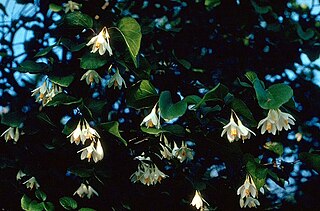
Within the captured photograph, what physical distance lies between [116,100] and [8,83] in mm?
651

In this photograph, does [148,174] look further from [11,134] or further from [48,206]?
[11,134]

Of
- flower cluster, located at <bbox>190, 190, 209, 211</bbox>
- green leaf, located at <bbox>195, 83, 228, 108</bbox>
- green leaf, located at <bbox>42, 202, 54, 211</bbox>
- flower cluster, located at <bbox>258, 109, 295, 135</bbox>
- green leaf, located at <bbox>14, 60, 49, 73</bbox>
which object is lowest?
flower cluster, located at <bbox>190, 190, 209, 211</bbox>

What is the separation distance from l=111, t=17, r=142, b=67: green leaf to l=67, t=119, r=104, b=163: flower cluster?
325mm

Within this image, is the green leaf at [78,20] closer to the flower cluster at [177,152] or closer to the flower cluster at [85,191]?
the flower cluster at [177,152]

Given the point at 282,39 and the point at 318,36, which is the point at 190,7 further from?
the point at 318,36

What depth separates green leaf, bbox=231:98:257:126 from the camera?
5.92ft

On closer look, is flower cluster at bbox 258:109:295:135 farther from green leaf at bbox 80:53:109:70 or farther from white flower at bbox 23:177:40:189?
white flower at bbox 23:177:40:189

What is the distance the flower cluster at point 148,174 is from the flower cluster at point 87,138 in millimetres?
303

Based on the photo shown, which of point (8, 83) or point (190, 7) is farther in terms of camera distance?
point (190, 7)

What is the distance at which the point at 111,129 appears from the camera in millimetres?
1835

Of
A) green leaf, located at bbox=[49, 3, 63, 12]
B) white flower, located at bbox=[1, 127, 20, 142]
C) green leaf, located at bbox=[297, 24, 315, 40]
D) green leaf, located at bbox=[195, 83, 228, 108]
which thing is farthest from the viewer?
green leaf, located at bbox=[297, 24, 315, 40]

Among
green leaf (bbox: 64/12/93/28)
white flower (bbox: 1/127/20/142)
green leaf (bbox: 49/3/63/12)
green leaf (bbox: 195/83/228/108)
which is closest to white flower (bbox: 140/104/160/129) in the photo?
green leaf (bbox: 195/83/228/108)

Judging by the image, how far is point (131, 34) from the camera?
6.08 ft

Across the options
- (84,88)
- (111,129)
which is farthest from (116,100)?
(111,129)
